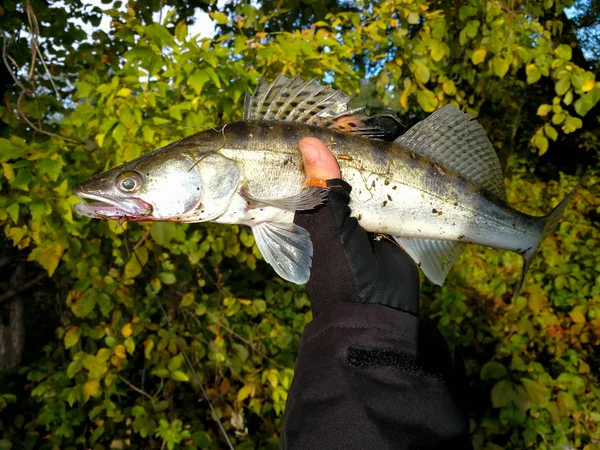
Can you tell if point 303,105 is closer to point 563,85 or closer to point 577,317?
point 563,85

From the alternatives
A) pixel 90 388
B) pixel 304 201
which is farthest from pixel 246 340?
pixel 304 201

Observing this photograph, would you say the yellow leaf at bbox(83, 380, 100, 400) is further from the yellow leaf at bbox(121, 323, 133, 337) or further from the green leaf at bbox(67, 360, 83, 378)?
the yellow leaf at bbox(121, 323, 133, 337)

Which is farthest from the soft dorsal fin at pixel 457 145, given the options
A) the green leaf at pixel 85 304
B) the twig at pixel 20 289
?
the twig at pixel 20 289

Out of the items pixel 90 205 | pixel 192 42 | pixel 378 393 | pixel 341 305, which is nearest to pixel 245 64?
pixel 192 42

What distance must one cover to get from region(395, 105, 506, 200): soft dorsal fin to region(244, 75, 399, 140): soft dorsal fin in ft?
0.92

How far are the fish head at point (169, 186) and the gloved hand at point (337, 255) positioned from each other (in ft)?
1.05

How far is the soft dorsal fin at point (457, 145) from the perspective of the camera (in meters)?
2.07

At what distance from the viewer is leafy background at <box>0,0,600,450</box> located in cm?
238

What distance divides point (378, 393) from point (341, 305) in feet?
1.23

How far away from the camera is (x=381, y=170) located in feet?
6.32

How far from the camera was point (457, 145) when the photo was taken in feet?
6.96

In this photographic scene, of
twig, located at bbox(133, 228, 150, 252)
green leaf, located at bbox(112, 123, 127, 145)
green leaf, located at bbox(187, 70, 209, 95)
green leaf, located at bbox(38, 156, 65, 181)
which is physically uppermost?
green leaf, located at bbox(187, 70, 209, 95)

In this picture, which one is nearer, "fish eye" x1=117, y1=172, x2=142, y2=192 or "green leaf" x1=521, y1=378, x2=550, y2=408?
"fish eye" x1=117, y1=172, x2=142, y2=192

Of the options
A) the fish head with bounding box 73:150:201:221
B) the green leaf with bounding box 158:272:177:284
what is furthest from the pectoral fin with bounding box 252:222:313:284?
the green leaf with bounding box 158:272:177:284
